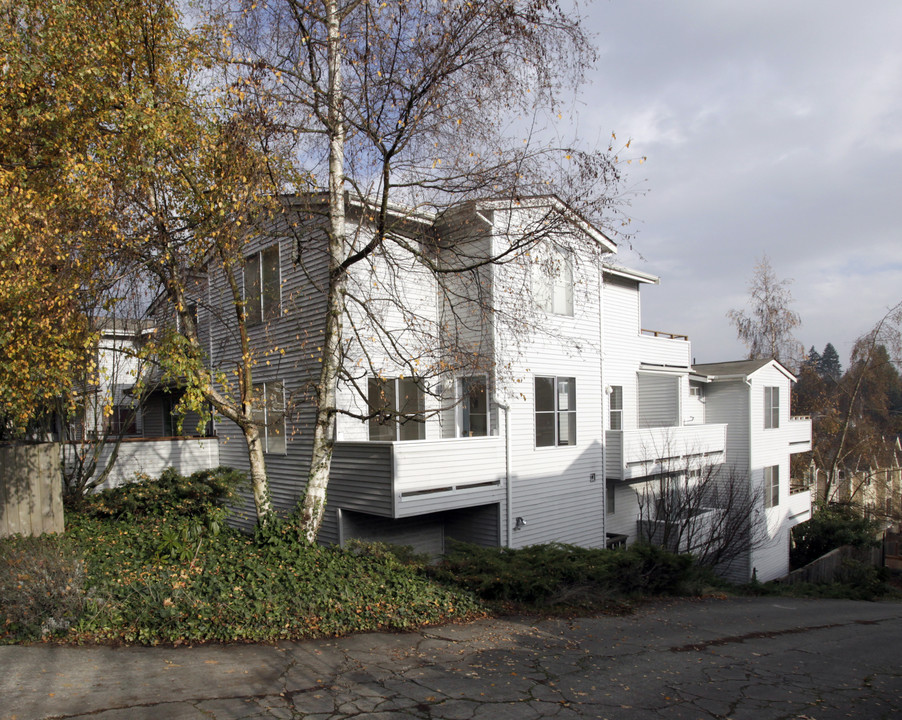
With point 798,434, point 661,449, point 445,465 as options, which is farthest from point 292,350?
point 798,434

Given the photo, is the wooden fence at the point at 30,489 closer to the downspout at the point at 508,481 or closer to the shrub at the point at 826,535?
the downspout at the point at 508,481

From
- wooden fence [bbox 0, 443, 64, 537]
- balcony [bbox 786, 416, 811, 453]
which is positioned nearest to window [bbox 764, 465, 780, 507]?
balcony [bbox 786, 416, 811, 453]

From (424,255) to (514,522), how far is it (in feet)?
23.9

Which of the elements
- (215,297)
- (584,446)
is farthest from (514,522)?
(215,297)

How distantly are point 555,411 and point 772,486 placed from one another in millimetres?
14496

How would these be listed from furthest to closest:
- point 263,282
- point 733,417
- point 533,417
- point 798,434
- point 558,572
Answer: point 798,434 < point 733,417 < point 533,417 < point 263,282 < point 558,572

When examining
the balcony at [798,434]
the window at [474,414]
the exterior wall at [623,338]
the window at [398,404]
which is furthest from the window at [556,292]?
the balcony at [798,434]

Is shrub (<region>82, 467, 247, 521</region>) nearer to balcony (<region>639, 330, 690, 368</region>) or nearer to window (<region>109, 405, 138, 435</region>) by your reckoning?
window (<region>109, 405, 138, 435</region>)

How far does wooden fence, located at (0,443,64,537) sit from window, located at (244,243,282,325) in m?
5.29

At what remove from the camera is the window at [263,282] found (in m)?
14.7

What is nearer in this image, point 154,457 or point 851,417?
point 154,457

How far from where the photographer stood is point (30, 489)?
402 inches

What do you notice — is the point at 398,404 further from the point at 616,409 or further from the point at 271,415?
the point at 616,409

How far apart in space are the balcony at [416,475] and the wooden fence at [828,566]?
1538cm
